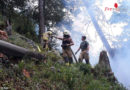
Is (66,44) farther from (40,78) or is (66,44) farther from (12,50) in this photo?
(12,50)

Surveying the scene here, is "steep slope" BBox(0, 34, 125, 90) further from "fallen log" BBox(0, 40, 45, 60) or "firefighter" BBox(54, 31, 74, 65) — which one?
"firefighter" BBox(54, 31, 74, 65)

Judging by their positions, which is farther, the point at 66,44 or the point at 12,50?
the point at 66,44

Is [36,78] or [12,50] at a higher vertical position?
[12,50]

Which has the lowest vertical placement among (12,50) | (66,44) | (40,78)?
(40,78)

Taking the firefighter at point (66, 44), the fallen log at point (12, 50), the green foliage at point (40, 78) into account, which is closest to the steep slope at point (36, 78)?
the green foliage at point (40, 78)

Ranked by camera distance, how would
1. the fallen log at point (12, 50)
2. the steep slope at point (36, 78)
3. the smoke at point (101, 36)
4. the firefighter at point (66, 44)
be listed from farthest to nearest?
the smoke at point (101, 36) < the firefighter at point (66, 44) < the fallen log at point (12, 50) < the steep slope at point (36, 78)

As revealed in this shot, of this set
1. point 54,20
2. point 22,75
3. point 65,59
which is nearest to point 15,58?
point 22,75

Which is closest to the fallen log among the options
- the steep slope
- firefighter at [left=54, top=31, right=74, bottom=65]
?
the steep slope

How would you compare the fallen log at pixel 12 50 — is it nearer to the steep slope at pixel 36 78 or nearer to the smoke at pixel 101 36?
the steep slope at pixel 36 78

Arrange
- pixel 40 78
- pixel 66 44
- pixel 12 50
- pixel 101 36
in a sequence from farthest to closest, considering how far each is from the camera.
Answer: pixel 101 36 → pixel 66 44 → pixel 40 78 → pixel 12 50

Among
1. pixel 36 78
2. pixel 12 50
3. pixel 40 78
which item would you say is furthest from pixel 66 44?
pixel 12 50

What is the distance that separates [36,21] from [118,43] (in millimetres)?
9208

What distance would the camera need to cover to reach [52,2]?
1505cm

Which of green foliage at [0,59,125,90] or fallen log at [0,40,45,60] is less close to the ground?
fallen log at [0,40,45,60]
